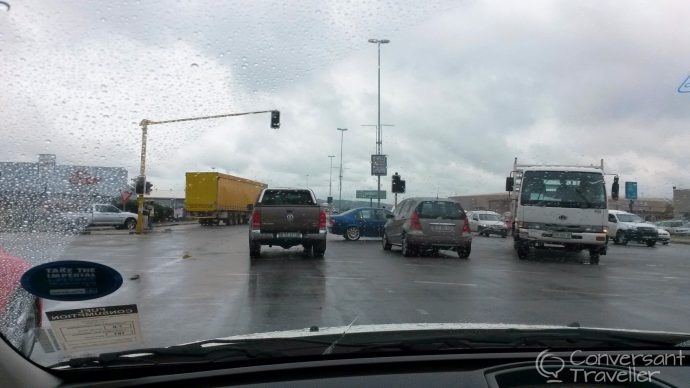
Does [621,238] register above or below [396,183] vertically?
below

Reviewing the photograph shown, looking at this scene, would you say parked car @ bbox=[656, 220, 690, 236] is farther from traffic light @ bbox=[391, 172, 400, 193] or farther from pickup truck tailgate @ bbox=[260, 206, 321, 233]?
pickup truck tailgate @ bbox=[260, 206, 321, 233]

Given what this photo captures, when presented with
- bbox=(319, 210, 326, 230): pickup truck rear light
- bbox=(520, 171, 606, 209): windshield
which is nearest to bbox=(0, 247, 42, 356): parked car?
bbox=(319, 210, 326, 230): pickup truck rear light

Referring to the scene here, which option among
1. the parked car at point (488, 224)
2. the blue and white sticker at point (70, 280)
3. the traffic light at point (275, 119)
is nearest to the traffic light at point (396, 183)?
the parked car at point (488, 224)

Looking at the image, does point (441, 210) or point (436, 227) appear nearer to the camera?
point (436, 227)

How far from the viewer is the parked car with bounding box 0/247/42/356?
270 cm

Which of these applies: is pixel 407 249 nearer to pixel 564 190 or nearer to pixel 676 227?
pixel 564 190

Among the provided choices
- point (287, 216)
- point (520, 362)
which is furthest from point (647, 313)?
point (287, 216)

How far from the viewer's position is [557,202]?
55.2 feet

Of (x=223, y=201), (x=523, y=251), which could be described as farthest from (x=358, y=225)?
(x=523, y=251)

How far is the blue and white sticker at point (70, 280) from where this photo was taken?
2703 mm

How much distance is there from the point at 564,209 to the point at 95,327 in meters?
15.5

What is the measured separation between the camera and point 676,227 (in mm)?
46406

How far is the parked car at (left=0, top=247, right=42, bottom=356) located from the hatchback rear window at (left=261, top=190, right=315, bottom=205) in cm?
1314

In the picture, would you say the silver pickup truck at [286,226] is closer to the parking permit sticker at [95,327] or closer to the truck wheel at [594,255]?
the truck wheel at [594,255]
